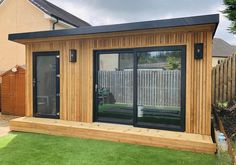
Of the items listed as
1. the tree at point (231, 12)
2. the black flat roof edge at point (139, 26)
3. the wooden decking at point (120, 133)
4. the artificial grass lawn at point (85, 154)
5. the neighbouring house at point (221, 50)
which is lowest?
the artificial grass lawn at point (85, 154)

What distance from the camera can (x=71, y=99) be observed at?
6.72 m

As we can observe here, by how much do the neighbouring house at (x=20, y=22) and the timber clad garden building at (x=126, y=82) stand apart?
11.8 ft

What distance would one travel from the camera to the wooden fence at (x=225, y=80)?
7.86 metres

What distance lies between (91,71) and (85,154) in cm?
250

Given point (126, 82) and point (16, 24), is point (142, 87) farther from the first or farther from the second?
point (16, 24)

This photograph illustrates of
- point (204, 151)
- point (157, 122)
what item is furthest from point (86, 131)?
point (204, 151)

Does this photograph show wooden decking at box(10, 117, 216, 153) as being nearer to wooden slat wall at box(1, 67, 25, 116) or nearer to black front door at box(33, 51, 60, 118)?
black front door at box(33, 51, 60, 118)

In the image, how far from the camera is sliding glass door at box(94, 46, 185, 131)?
18.2 feet

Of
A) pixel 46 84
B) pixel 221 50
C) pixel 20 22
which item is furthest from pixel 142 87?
pixel 221 50

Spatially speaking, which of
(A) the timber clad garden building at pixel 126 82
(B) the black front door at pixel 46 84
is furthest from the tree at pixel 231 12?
(B) the black front door at pixel 46 84

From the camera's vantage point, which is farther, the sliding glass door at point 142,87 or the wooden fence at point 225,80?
the wooden fence at point 225,80

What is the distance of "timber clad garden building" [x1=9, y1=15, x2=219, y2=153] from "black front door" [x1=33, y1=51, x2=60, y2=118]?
0.03 meters

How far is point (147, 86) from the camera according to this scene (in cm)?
582

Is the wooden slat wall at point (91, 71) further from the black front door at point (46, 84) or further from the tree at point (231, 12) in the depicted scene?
the tree at point (231, 12)
